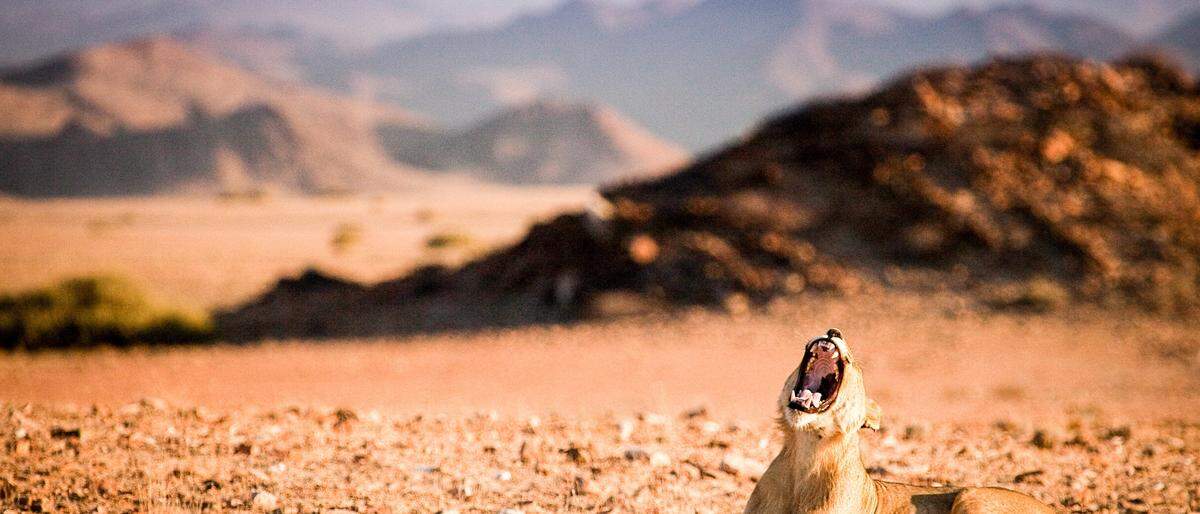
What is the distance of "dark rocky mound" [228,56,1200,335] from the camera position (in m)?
16.3

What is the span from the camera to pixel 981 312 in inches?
604

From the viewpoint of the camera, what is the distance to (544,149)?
4727 inches

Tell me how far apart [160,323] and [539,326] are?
6.16 m

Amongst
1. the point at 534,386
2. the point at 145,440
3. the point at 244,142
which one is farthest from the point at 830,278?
the point at 244,142

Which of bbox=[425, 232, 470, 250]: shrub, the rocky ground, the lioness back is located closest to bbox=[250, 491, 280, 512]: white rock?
the rocky ground

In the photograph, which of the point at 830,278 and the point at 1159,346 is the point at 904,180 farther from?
the point at 1159,346

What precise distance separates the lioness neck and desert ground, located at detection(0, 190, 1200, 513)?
509 mm

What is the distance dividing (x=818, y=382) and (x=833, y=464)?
0.38m

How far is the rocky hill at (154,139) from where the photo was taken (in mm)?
83500

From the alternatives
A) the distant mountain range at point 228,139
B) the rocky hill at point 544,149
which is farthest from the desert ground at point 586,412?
the rocky hill at point 544,149

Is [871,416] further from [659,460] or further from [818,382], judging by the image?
[659,460]

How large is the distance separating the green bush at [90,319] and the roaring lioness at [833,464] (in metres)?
13.3

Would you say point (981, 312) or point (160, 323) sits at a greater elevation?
point (981, 312)

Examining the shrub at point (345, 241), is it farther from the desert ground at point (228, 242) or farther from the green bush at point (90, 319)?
the green bush at point (90, 319)
